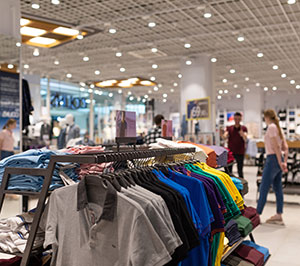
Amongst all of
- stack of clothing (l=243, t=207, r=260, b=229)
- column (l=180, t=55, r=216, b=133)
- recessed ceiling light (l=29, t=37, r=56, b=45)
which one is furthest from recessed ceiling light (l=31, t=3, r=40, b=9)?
column (l=180, t=55, r=216, b=133)

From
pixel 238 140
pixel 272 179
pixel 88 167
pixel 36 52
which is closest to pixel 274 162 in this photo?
pixel 272 179

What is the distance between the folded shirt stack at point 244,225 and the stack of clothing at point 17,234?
1.88m

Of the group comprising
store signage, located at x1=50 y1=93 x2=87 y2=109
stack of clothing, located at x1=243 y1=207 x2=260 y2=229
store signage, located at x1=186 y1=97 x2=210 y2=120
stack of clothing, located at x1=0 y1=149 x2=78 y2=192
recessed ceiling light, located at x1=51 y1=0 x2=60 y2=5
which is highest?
recessed ceiling light, located at x1=51 y1=0 x2=60 y2=5

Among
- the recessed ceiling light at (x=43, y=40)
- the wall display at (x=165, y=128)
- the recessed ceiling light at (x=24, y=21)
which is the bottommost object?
the wall display at (x=165, y=128)

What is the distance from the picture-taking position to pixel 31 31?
332 inches

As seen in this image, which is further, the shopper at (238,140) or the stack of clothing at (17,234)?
the shopper at (238,140)

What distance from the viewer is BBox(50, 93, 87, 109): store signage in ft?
58.3

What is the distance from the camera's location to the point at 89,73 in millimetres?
15648

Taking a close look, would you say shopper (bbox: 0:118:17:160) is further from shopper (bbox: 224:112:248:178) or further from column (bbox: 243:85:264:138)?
column (bbox: 243:85:264:138)

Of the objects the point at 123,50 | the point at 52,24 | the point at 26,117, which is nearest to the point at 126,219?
the point at 26,117

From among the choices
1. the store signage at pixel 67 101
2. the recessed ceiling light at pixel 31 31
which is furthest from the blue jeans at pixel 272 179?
the store signage at pixel 67 101

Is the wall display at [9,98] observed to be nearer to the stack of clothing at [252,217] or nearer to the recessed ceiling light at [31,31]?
the stack of clothing at [252,217]

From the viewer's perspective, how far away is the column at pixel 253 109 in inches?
787

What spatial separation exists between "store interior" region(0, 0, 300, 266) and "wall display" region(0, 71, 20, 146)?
0.01 metres
